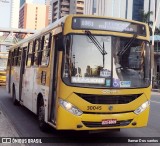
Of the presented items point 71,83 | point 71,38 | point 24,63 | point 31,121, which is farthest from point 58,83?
point 24,63

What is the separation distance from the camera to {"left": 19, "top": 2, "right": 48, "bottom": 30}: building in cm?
16862

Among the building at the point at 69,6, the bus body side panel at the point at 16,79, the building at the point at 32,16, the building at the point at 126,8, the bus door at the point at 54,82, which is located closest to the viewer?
the bus door at the point at 54,82

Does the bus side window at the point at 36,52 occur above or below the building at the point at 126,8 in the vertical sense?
below

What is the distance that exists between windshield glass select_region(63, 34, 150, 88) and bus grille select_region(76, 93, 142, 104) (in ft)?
0.71

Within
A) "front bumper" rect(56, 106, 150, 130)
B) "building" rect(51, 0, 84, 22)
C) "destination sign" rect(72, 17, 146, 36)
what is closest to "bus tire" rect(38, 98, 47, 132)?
"front bumper" rect(56, 106, 150, 130)

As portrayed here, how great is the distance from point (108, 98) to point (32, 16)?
163m

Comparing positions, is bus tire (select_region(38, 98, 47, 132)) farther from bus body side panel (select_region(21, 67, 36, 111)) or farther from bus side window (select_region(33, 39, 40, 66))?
bus body side panel (select_region(21, 67, 36, 111))

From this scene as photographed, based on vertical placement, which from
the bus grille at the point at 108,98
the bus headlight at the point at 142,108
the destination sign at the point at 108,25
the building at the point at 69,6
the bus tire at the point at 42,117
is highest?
the building at the point at 69,6

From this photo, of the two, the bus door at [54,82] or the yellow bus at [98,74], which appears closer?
the yellow bus at [98,74]

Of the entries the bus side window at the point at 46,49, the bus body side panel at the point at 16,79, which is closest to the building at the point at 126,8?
the bus body side panel at the point at 16,79

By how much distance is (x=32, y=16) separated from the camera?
551ft

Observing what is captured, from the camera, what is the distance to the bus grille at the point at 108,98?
8.16 meters

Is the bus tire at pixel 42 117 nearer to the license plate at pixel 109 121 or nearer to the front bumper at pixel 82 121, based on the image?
the front bumper at pixel 82 121

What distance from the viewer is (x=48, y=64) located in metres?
9.49
